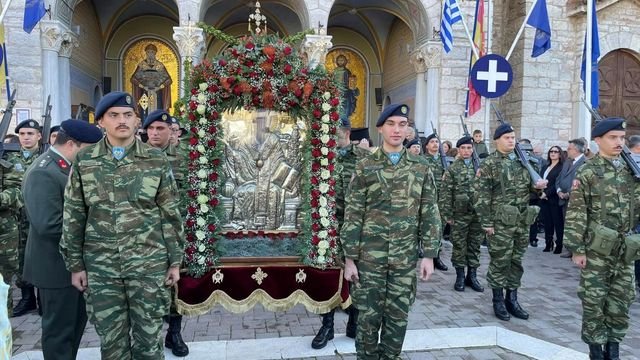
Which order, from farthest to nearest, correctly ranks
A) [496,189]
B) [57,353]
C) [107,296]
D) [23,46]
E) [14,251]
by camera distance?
1. [23,46]
2. [496,189]
3. [14,251]
4. [57,353]
5. [107,296]

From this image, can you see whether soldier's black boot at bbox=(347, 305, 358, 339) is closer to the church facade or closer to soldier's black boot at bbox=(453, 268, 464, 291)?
soldier's black boot at bbox=(453, 268, 464, 291)

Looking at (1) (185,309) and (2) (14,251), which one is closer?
(1) (185,309)

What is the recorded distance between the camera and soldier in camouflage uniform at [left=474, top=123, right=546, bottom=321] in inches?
215

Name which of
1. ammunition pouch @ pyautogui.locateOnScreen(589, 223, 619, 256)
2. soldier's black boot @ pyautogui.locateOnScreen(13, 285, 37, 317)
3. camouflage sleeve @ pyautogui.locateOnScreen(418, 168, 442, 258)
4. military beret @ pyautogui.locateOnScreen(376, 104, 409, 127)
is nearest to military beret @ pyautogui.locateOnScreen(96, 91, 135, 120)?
military beret @ pyautogui.locateOnScreen(376, 104, 409, 127)

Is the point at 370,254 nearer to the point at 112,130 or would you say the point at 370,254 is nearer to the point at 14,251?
the point at 112,130

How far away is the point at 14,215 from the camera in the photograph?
5211 mm

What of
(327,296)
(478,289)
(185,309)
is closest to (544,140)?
(478,289)

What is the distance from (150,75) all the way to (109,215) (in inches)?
666

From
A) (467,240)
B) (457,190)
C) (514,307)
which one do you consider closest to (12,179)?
(457,190)

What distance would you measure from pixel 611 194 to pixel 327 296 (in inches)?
112

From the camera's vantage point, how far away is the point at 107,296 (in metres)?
3.16

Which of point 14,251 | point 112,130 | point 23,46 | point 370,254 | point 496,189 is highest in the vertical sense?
point 23,46

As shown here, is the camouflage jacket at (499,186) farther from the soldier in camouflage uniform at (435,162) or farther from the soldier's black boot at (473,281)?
the soldier in camouflage uniform at (435,162)

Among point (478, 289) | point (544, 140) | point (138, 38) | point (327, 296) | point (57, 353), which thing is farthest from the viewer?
point (138, 38)
